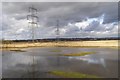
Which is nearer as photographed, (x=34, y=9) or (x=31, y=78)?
(x=31, y=78)

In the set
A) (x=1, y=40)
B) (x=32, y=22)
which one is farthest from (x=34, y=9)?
(x=1, y=40)

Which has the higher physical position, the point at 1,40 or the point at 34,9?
the point at 34,9

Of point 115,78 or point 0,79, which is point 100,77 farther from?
point 0,79

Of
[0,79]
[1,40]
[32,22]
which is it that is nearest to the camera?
[0,79]

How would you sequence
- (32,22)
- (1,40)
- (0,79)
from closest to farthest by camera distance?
(0,79)
(32,22)
(1,40)

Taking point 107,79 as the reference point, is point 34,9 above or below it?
above

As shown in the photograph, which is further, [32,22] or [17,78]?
[32,22]

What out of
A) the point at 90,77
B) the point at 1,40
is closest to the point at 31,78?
the point at 90,77

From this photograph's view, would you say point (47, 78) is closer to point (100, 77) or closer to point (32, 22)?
point (100, 77)

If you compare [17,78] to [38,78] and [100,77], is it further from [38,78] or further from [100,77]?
[100,77]
